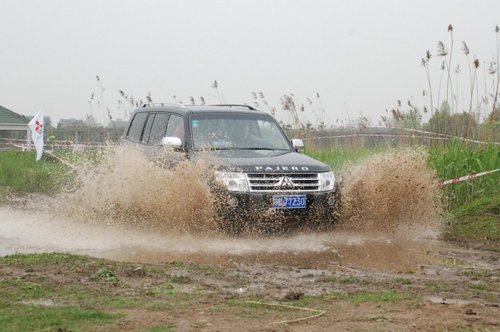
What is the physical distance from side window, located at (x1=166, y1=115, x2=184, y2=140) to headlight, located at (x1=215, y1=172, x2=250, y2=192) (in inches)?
60.2

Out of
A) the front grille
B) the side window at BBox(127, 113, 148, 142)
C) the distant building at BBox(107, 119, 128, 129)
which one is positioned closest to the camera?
the front grille

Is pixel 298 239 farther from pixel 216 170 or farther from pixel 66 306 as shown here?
pixel 66 306

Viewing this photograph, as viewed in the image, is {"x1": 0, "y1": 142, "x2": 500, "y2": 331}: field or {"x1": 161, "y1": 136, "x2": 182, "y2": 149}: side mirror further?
{"x1": 161, "y1": 136, "x2": 182, "y2": 149}: side mirror

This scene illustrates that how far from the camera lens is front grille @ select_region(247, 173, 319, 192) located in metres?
10.0

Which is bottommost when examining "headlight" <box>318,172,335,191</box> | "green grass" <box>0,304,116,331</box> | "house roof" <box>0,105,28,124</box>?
"green grass" <box>0,304,116,331</box>

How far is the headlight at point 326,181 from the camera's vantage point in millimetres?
10438

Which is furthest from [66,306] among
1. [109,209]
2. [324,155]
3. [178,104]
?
[324,155]

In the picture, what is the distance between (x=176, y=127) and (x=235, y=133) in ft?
3.02

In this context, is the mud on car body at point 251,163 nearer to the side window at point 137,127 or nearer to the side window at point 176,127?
the side window at point 176,127

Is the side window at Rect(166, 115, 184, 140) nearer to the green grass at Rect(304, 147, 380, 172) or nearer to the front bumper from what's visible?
the front bumper

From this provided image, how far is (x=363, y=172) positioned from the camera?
1123 cm

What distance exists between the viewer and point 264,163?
10305 millimetres

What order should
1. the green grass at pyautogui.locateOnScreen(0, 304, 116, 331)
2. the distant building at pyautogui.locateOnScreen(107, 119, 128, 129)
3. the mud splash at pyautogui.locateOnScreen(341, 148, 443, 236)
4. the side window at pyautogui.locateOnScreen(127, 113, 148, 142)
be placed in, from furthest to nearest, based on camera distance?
the distant building at pyautogui.locateOnScreen(107, 119, 128, 129) < the side window at pyautogui.locateOnScreen(127, 113, 148, 142) < the mud splash at pyautogui.locateOnScreen(341, 148, 443, 236) < the green grass at pyautogui.locateOnScreen(0, 304, 116, 331)

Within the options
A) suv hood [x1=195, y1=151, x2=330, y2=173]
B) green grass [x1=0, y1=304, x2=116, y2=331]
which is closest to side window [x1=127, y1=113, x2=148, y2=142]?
suv hood [x1=195, y1=151, x2=330, y2=173]
